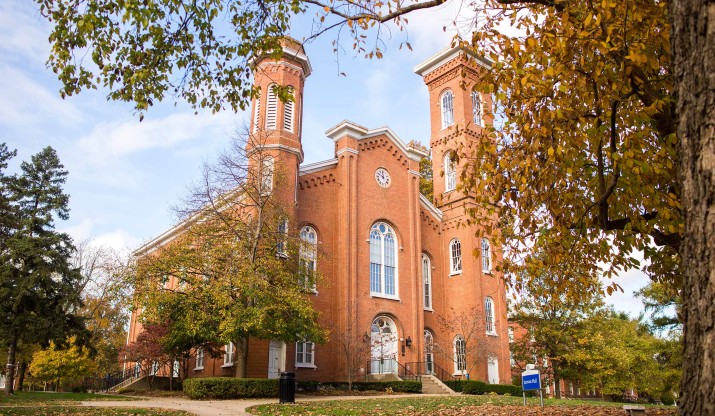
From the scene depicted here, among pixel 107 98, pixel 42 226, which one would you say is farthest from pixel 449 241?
pixel 107 98

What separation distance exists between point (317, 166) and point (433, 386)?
39.7 feet

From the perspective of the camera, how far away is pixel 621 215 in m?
9.67

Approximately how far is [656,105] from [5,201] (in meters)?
22.4

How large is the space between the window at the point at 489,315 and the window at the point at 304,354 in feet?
33.6

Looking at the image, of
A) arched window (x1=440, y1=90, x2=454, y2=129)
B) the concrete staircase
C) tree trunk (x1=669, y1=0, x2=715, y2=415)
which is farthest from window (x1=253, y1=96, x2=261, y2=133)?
tree trunk (x1=669, y1=0, x2=715, y2=415)

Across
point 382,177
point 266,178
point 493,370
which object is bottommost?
point 493,370

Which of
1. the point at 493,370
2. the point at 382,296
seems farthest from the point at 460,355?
→ the point at 382,296

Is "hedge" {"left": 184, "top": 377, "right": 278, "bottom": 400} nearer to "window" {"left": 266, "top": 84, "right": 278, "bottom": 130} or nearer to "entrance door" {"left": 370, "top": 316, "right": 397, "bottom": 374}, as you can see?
"entrance door" {"left": 370, "top": 316, "right": 397, "bottom": 374}

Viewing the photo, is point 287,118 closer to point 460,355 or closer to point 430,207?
point 430,207

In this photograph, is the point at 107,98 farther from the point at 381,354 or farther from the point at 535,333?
the point at 535,333

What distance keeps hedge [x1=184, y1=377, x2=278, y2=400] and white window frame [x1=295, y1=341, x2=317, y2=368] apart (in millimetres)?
6086

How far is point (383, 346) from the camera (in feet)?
93.9

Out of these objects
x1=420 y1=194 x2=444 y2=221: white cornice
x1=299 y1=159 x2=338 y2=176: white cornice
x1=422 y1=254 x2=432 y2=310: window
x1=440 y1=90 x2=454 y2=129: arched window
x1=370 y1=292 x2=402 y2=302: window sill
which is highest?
x1=440 y1=90 x2=454 y2=129: arched window

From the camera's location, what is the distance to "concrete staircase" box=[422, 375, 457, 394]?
2611 centimetres
